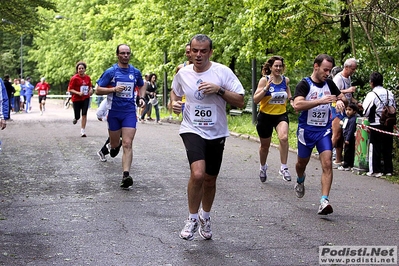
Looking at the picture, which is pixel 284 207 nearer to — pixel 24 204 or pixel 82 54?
pixel 24 204

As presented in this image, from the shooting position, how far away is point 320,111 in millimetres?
9742

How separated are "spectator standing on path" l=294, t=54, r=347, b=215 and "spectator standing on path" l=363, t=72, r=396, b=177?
4327 millimetres

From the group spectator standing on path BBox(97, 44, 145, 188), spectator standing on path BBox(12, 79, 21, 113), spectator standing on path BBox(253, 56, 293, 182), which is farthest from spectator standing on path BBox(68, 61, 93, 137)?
spectator standing on path BBox(12, 79, 21, 113)

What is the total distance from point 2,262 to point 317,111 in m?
4.46

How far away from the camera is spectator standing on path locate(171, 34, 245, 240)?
7590 mm

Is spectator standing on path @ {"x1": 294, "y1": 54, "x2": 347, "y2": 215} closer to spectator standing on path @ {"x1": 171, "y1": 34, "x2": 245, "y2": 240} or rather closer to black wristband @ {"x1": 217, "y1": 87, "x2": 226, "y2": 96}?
spectator standing on path @ {"x1": 171, "y1": 34, "x2": 245, "y2": 240}

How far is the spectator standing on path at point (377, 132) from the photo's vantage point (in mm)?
13875

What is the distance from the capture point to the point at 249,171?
13867 millimetres

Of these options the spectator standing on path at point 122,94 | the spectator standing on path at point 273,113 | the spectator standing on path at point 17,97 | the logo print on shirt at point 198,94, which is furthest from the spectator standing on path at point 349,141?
the spectator standing on path at point 17,97

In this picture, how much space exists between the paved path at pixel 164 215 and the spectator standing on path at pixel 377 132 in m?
0.48

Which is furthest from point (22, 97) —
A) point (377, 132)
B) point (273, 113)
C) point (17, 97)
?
point (273, 113)

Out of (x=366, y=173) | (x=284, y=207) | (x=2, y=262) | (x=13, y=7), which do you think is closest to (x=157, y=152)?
(x=366, y=173)

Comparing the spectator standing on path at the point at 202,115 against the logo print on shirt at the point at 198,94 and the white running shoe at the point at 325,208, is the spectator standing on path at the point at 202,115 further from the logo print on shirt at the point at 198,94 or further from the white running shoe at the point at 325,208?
the white running shoe at the point at 325,208

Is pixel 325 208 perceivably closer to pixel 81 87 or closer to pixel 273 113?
pixel 273 113
